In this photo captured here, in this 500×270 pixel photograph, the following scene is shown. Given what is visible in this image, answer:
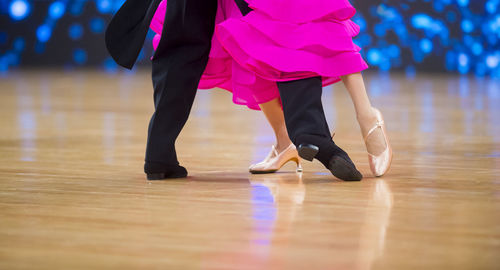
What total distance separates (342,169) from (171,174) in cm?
41

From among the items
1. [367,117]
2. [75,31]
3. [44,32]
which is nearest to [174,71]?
[367,117]

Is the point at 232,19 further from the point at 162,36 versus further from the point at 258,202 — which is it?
the point at 258,202

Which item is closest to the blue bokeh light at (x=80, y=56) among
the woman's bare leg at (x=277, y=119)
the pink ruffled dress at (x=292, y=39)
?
the woman's bare leg at (x=277, y=119)

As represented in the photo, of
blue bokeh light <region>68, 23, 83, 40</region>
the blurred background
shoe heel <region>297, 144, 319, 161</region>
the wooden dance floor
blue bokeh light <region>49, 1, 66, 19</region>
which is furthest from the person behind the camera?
blue bokeh light <region>68, 23, 83, 40</region>

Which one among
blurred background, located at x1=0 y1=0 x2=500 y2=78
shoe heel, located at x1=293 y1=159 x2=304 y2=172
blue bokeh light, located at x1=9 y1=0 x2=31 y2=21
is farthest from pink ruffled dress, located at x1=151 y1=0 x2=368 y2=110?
blue bokeh light, located at x1=9 y1=0 x2=31 y2=21

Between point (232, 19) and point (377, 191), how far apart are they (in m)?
0.51

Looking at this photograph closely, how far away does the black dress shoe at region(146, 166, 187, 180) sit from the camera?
180cm

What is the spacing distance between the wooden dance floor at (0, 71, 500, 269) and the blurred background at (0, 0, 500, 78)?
5.01m

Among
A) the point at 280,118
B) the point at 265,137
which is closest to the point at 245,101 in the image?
the point at 280,118

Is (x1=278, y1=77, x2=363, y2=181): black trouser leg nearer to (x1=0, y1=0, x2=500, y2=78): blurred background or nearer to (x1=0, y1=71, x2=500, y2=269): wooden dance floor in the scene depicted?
(x1=0, y1=71, x2=500, y2=269): wooden dance floor

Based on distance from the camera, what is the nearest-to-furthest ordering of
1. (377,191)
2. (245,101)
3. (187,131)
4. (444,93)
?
(377,191) < (245,101) < (187,131) < (444,93)

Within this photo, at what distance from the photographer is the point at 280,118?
197cm

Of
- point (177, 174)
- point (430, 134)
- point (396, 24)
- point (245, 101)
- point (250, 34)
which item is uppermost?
point (250, 34)

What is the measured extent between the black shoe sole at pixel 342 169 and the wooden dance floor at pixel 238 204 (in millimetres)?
27
